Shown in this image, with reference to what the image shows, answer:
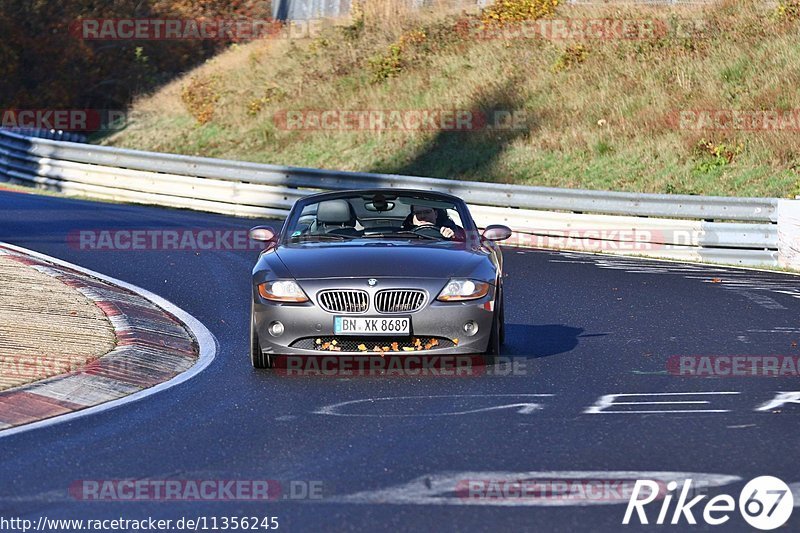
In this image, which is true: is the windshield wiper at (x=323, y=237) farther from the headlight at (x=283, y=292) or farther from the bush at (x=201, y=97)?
the bush at (x=201, y=97)

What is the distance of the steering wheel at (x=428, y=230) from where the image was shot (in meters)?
11.5

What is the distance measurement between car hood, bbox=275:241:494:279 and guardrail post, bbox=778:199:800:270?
8.33 meters

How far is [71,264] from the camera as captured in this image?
16.8 m

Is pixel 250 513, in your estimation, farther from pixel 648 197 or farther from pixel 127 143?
pixel 127 143

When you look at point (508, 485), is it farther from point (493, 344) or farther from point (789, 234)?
point (789, 234)

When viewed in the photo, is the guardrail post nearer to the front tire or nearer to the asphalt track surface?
the asphalt track surface

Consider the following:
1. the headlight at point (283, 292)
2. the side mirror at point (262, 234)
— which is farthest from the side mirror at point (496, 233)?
the headlight at point (283, 292)

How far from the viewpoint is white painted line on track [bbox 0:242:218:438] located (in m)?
8.43

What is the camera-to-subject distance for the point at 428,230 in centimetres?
1157

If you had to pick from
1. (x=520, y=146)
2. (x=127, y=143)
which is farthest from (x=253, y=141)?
(x=520, y=146)

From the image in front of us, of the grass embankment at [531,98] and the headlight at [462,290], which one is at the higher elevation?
the grass embankment at [531,98]

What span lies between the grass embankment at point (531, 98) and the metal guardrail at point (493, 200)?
373 centimetres

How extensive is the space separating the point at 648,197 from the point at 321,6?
2589cm

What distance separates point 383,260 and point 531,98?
21090mm
